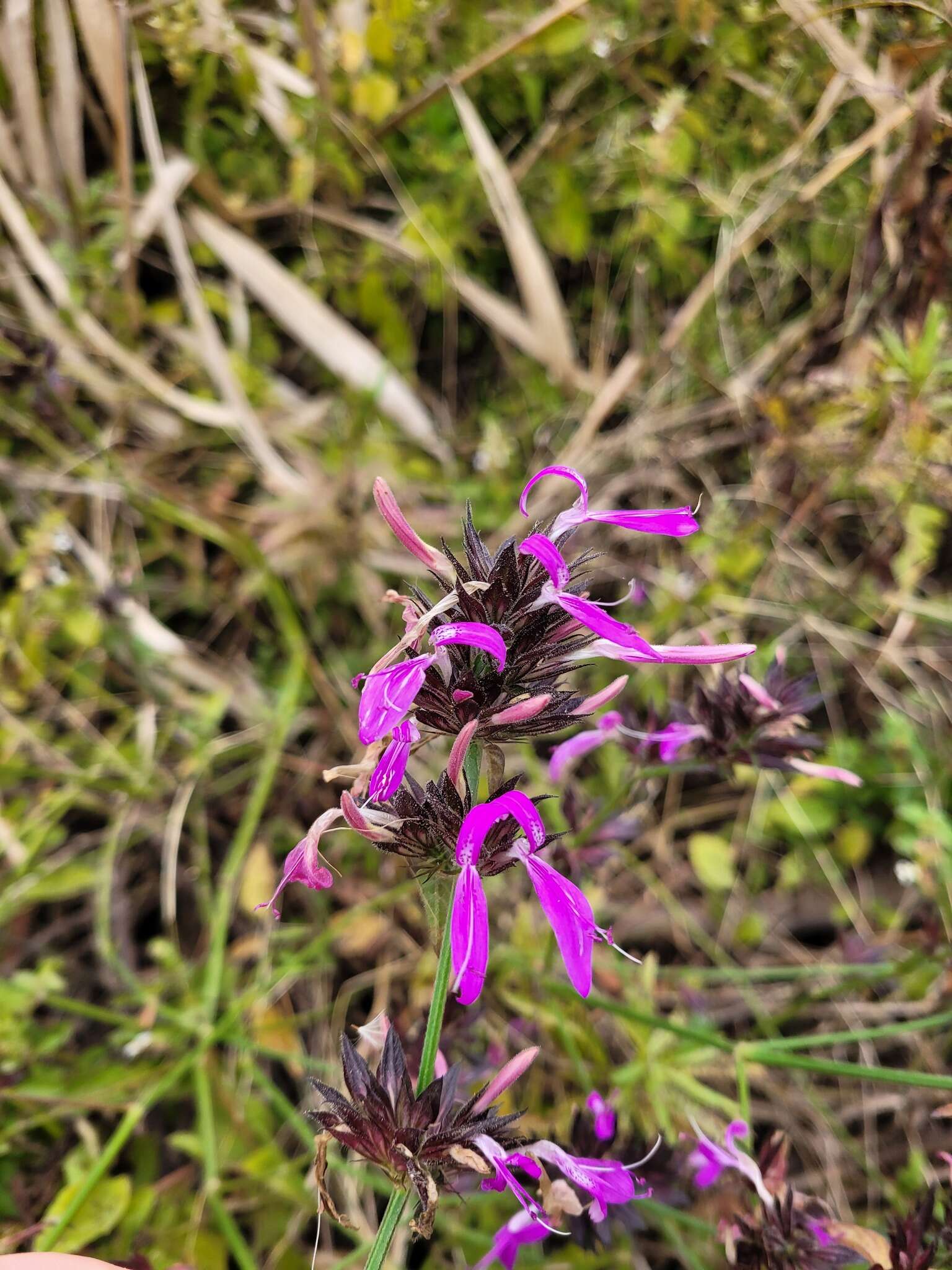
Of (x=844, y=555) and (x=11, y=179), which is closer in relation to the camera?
(x=11, y=179)

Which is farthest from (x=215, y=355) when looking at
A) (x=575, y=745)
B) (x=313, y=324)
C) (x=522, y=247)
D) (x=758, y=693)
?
(x=758, y=693)

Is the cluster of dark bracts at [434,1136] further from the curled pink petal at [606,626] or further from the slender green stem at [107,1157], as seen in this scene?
the slender green stem at [107,1157]

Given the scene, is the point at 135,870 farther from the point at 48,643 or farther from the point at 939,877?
the point at 939,877

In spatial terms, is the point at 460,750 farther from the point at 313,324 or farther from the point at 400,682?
the point at 313,324

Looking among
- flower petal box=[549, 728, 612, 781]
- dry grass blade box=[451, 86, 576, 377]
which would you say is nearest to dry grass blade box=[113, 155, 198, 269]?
dry grass blade box=[451, 86, 576, 377]

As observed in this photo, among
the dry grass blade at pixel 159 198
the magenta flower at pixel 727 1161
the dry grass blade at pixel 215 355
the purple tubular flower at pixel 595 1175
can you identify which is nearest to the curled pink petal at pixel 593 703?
the purple tubular flower at pixel 595 1175

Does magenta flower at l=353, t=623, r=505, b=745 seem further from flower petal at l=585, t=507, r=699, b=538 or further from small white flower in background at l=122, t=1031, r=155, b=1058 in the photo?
small white flower in background at l=122, t=1031, r=155, b=1058

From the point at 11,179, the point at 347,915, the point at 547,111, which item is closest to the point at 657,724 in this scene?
the point at 347,915
